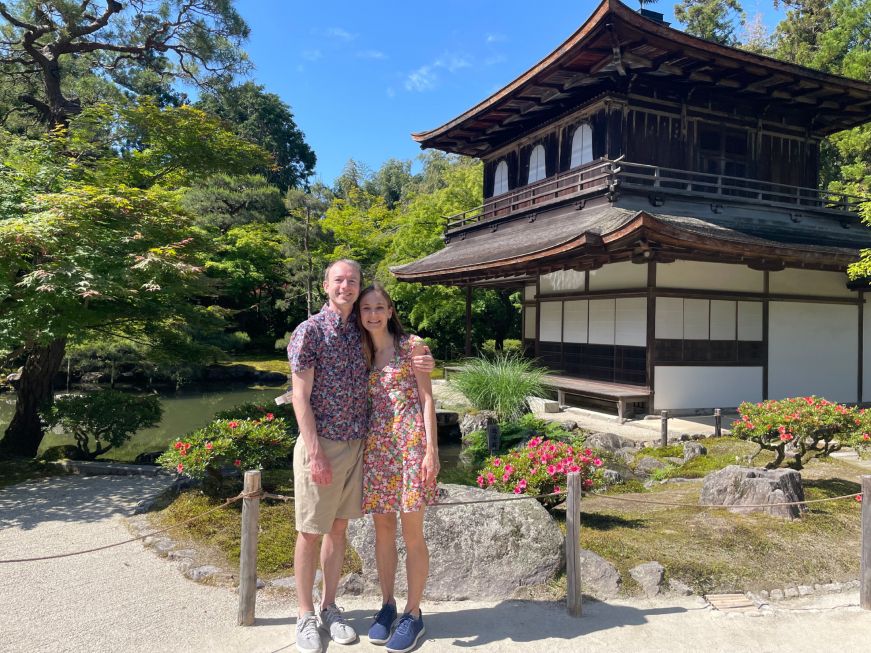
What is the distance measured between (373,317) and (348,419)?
51cm

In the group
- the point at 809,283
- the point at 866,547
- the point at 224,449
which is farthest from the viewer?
the point at 809,283

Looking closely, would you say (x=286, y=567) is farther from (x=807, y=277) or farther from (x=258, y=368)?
(x=258, y=368)

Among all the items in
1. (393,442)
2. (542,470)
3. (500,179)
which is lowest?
(542,470)

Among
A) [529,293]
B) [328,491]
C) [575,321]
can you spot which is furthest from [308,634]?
[529,293]

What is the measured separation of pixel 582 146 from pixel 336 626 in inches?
438

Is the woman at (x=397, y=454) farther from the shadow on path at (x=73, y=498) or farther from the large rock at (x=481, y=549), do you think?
the shadow on path at (x=73, y=498)

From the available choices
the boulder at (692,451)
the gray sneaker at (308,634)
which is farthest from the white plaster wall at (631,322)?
the gray sneaker at (308,634)

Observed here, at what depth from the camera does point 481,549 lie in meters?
3.56

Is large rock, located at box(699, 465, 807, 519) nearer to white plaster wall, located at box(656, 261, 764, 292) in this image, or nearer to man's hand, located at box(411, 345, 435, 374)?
man's hand, located at box(411, 345, 435, 374)

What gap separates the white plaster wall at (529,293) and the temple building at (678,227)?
67.6 inches

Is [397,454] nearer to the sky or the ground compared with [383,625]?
nearer to the sky

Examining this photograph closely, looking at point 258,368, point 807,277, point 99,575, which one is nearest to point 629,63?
point 807,277

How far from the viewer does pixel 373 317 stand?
9.16 feet

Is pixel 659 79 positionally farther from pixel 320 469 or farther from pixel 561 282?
pixel 320 469
